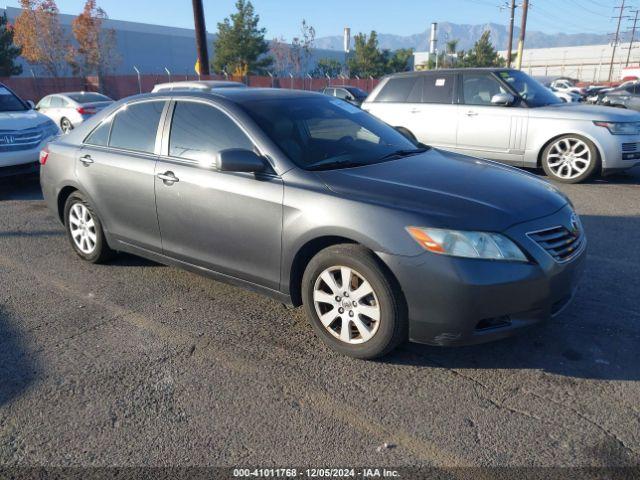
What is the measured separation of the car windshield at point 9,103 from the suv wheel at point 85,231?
5.22 metres

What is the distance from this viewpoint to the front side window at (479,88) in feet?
27.2

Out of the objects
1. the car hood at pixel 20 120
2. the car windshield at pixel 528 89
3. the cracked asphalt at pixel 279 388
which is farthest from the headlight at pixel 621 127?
the car hood at pixel 20 120

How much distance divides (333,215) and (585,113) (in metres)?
6.20

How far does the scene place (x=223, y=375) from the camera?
9.91 feet

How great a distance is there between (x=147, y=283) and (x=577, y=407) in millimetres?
3335

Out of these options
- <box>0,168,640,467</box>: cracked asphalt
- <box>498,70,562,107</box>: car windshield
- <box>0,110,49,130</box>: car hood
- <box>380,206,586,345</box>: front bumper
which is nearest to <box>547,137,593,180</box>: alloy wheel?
<box>498,70,562,107</box>: car windshield

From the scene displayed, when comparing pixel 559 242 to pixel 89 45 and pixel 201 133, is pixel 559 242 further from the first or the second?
pixel 89 45

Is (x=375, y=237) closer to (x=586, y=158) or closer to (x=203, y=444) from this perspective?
(x=203, y=444)

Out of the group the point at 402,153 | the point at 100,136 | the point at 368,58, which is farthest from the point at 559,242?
the point at 368,58

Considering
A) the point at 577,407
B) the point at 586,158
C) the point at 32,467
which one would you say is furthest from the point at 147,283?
the point at 586,158

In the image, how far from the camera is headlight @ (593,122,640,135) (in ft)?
24.3

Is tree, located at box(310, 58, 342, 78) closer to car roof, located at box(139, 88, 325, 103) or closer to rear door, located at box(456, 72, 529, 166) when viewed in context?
rear door, located at box(456, 72, 529, 166)

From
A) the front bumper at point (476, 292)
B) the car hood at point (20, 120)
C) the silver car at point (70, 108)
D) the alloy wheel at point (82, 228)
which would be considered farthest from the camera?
the silver car at point (70, 108)

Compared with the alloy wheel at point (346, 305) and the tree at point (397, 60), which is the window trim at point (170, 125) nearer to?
the alloy wheel at point (346, 305)
